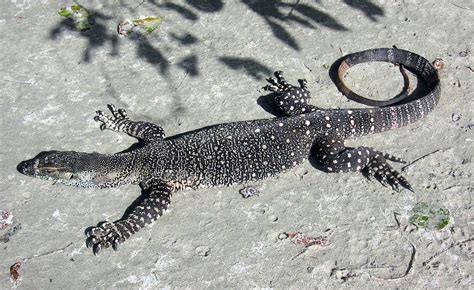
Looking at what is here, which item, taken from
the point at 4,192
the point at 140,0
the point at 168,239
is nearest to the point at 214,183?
the point at 168,239

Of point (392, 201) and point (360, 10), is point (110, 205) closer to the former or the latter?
point (392, 201)

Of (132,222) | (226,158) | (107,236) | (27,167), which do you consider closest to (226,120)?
(226,158)

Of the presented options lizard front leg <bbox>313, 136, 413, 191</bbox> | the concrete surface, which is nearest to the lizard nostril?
the concrete surface

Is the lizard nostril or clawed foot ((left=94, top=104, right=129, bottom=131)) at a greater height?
clawed foot ((left=94, top=104, right=129, bottom=131))

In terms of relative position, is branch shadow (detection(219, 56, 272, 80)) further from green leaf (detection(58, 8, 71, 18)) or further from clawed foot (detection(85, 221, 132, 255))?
clawed foot (detection(85, 221, 132, 255))

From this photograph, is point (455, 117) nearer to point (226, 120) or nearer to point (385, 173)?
point (385, 173)

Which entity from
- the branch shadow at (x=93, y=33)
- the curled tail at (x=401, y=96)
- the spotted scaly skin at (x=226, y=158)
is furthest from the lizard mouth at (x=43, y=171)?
the curled tail at (x=401, y=96)
